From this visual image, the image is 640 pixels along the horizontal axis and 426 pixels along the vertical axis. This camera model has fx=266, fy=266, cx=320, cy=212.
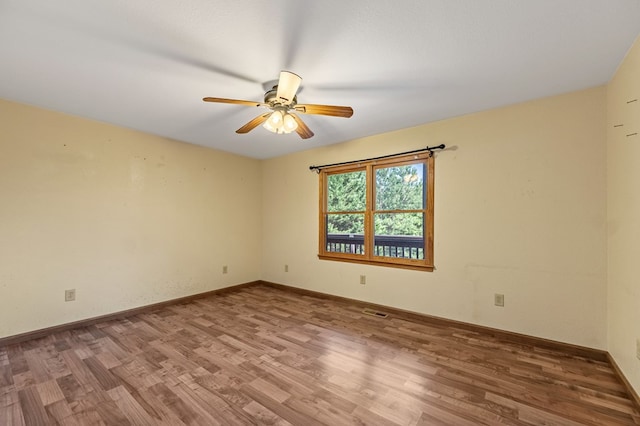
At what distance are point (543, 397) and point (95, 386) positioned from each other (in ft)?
10.3

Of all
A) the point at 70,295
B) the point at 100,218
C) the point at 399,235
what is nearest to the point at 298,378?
the point at 399,235

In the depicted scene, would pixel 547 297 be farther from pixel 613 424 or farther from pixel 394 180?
pixel 394 180

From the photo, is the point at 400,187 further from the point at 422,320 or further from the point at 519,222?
the point at 422,320

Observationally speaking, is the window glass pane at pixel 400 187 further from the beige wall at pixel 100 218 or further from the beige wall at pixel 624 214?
the beige wall at pixel 100 218

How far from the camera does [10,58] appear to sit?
193 centimetres

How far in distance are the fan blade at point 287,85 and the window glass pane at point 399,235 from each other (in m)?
2.17

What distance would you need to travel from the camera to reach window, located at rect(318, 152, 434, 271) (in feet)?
11.0

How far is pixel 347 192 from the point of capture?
411cm

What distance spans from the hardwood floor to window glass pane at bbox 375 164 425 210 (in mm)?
1485

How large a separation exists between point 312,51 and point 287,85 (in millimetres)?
279

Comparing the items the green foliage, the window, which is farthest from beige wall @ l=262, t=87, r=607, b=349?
the green foliage

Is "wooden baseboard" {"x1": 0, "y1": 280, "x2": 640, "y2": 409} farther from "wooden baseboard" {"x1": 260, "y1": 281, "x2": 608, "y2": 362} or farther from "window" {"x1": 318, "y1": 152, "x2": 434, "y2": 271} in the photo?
"window" {"x1": 318, "y1": 152, "x2": 434, "y2": 271}

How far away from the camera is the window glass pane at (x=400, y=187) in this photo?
3.39 m

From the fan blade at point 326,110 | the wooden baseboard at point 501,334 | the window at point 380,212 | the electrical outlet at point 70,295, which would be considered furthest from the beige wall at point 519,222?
the electrical outlet at point 70,295
